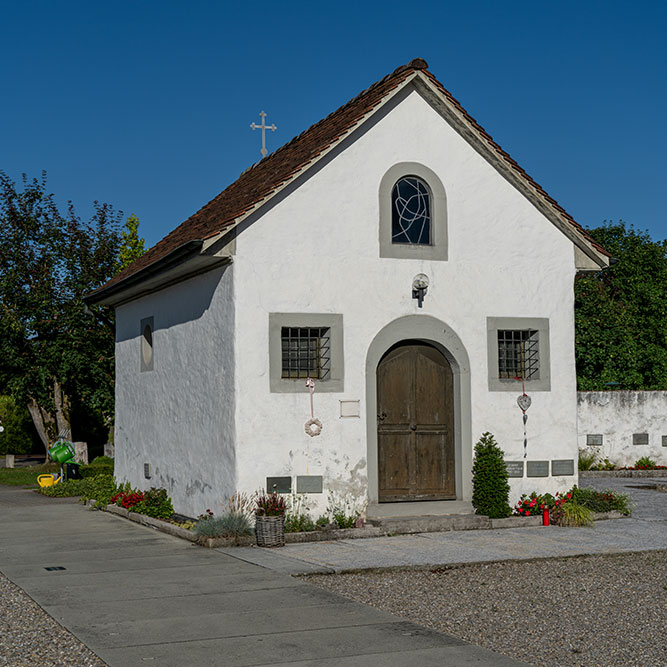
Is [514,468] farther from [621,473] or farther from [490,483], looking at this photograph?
[621,473]

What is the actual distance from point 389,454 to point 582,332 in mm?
20670

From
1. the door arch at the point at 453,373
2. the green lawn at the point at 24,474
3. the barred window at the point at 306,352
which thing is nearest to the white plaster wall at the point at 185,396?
the barred window at the point at 306,352

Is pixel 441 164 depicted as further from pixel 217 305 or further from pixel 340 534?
pixel 340 534

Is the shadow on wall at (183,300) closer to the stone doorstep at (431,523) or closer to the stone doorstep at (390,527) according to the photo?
the stone doorstep at (390,527)

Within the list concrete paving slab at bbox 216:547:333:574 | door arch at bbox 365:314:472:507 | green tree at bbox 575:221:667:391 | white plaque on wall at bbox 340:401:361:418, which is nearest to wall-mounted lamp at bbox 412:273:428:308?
door arch at bbox 365:314:472:507

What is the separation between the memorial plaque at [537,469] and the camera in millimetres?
13969

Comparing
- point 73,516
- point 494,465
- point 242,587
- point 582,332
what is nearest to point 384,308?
point 494,465

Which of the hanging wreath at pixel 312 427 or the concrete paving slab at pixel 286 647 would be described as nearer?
the concrete paving slab at pixel 286 647

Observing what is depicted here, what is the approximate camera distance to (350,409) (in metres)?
13.0

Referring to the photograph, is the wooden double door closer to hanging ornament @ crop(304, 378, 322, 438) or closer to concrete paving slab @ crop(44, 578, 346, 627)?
hanging ornament @ crop(304, 378, 322, 438)

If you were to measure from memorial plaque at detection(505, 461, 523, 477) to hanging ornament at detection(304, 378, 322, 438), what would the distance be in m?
3.03

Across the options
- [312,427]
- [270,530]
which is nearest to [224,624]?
[270,530]

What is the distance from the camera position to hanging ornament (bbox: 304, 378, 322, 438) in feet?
41.8

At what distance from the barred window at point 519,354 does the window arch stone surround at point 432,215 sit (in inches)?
66.0
